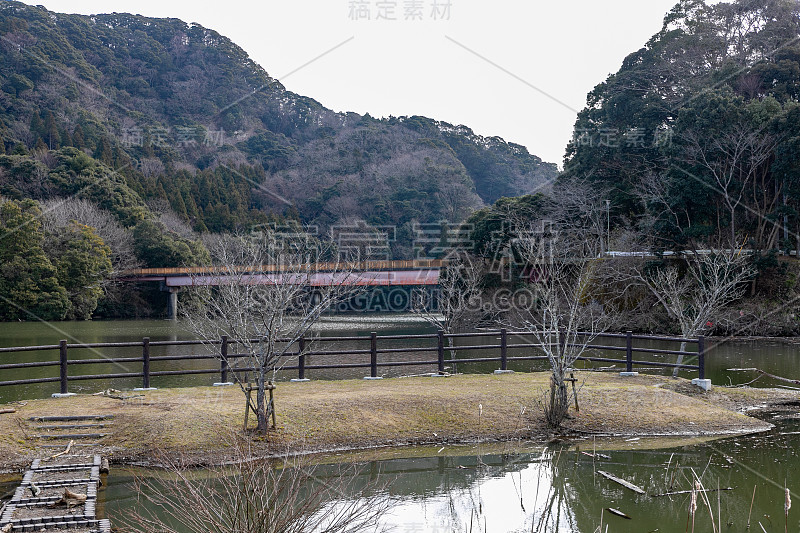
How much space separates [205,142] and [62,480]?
68549 millimetres

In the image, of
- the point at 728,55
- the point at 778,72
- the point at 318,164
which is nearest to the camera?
the point at 778,72

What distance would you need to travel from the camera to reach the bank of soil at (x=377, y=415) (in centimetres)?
878

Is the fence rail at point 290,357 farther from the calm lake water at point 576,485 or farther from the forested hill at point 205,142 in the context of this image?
the forested hill at point 205,142

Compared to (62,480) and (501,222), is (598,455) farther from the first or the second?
(501,222)

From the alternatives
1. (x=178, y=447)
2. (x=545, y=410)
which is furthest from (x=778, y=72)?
(x=178, y=447)

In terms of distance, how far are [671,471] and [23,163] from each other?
41547 millimetres

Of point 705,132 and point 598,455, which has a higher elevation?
point 705,132

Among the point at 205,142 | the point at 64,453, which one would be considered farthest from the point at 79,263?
the point at 205,142

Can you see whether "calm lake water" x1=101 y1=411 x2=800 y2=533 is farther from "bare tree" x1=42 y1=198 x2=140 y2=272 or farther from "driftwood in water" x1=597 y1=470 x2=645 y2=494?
"bare tree" x1=42 y1=198 x2=140 y2=272

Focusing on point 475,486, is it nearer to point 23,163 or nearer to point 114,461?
point 114,461

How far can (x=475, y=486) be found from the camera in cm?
777

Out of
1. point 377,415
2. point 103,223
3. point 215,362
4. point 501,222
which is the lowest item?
point 215,362

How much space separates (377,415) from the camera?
33.3 feet

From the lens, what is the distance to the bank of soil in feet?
28.8
